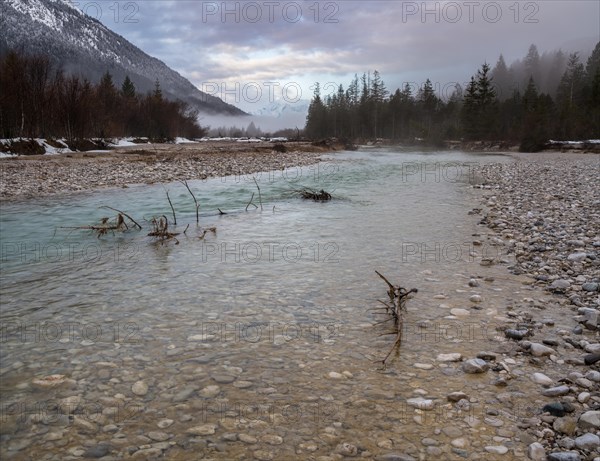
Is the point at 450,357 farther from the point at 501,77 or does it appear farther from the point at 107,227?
the point at 501,77

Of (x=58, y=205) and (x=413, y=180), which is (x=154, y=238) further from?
(x=413, y=180)

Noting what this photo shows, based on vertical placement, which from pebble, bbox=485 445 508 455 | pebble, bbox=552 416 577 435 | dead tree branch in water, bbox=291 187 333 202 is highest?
dead tree branch in water, bbox=291 187 333 202

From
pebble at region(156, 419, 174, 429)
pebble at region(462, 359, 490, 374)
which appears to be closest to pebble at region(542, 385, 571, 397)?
pebble at region(462, 359, 490, 374)

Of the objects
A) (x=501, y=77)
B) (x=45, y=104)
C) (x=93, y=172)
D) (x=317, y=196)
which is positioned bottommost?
(x=317, y=196)

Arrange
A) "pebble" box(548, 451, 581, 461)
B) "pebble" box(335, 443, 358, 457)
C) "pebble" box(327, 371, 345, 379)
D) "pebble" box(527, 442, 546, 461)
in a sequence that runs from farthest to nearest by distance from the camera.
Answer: "pebble" box(327, 371, 345, 379), "pebble" box(335, 443, 358, 457), "pebble" box(527, 442, 546, 461), "pebble" box(548, 451, 581, 461)

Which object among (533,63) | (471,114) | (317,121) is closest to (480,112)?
(471,114)

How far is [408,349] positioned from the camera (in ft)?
14.7

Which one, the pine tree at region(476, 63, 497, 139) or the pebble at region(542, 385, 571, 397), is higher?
the pine tree at region(476, 63, 497, 139)

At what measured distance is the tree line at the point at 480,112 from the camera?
60.3 metres

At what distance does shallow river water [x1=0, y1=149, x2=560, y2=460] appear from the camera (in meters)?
3.06

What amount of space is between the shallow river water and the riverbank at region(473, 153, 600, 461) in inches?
8.4

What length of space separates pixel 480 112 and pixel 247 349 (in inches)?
3512

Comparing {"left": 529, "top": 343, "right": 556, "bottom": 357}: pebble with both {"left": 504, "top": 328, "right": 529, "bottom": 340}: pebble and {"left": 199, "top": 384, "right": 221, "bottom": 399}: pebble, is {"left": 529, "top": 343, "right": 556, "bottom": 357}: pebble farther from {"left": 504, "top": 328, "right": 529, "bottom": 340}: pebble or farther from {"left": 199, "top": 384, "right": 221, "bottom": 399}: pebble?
{"left": 199, "top": 384, "right": 221, "bottom": 399}: pebble

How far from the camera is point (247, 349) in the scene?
4.46 meters
